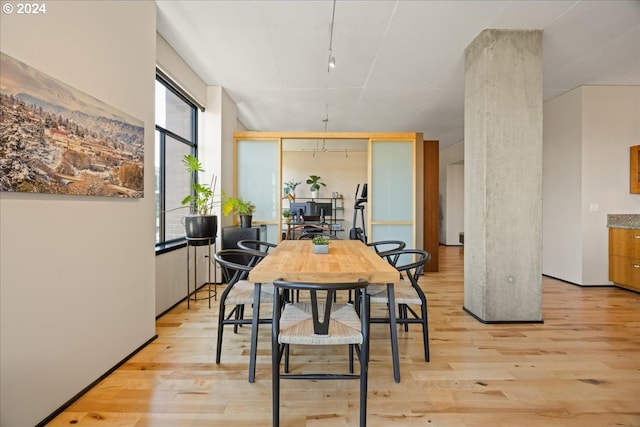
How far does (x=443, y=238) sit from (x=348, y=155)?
398 cm

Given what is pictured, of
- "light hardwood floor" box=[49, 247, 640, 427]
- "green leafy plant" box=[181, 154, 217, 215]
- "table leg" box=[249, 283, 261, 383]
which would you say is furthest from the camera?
"green leafy plant" box=[181, 154, 217, 215]

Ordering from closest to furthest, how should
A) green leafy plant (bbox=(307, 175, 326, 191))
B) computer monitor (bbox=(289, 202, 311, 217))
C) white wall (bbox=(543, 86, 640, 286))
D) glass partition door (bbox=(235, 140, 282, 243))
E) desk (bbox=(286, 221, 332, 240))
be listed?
white wall (bbox=(543, 86, 640, 286)) → glass partition door (bbox=(235, 140, 282, 243)) → desk (bbox=(286, 221, 332, 240)) → computer monitor (bbox=(289, 202, 311, 217)) → green leafy plant (bbox=(307, 175, 326, 191))

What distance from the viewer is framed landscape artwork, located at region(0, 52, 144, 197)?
59.6 inches

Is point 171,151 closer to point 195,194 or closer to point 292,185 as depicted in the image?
point 195,194

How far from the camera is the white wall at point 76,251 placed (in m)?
1.56

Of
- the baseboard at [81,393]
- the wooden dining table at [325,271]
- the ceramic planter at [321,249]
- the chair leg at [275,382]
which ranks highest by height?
the ceramic planter at [321,249]

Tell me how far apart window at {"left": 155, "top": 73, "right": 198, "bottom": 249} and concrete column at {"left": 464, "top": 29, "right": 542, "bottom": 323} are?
11.3ft

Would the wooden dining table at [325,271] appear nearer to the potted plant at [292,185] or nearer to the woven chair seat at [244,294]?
the woven chair seat at [244,294]

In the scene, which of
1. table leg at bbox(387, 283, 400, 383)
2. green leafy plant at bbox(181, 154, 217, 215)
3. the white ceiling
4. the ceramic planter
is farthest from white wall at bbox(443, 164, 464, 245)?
table leg at bbox(387, 283, 400, 383)

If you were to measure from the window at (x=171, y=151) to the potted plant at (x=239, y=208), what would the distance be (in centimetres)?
55

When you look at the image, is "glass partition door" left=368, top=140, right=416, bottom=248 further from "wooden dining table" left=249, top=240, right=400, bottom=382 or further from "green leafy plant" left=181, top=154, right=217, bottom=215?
"wooden dining table" left=249, top=240, right=400, bottom=382

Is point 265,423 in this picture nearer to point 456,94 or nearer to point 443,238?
point 456,94

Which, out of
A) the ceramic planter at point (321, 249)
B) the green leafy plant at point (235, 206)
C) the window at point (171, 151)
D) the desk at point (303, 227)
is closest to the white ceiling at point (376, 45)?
the window at point (171, 151)

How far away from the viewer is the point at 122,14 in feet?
7.66
